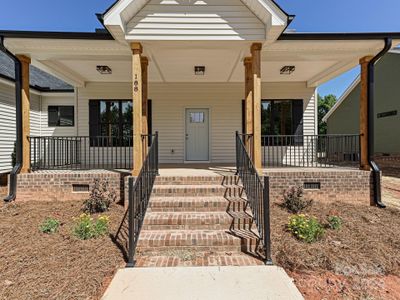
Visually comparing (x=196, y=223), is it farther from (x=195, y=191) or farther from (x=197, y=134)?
(x=197, y=134)

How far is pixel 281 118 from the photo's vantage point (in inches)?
362

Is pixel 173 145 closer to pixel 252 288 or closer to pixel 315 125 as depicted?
pixel 315 125

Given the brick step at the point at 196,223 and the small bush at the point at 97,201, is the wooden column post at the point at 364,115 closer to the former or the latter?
the brick step at the point at 196,223

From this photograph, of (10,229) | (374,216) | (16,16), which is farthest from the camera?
(16,16)

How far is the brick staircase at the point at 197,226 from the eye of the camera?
3551 mm

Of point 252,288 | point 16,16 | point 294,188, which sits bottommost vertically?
point 252,288

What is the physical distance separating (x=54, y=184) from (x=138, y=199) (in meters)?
2.98

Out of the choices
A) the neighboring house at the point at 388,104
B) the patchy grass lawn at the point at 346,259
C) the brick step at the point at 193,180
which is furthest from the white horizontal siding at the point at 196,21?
the neighboring house at the point at 388,104

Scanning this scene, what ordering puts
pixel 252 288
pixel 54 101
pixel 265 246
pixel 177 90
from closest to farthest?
A: pixel 252 288, pixel 265 246, pixel 177 90, pixel 54 101

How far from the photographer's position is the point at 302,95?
9133mm

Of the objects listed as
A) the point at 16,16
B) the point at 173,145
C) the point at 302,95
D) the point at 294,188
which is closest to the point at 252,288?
the point at 294,188

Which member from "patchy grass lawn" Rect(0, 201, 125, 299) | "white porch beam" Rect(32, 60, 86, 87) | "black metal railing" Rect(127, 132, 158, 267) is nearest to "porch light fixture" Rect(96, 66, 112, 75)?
"white porch beam" Rect(32, 60, 86, 87)

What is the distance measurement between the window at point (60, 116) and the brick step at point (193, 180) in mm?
6533

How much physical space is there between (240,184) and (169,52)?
3.50m
